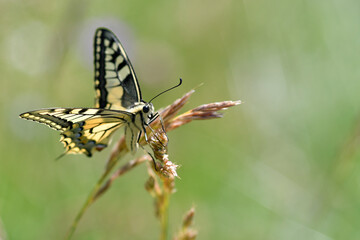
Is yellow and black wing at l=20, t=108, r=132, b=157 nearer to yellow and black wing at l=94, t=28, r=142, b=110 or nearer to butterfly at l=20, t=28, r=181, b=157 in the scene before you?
butterfly at l=20, t=28, r=181, b=157

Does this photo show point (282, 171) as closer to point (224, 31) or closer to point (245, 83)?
point (245, 83)

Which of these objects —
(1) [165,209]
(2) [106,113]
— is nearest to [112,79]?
(2) [106,113]

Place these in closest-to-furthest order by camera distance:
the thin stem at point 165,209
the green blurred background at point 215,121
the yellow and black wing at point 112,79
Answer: the thin stem at point 165,209 < the yellow and black wing at point 112,79 < the green blurred background at point 215,121

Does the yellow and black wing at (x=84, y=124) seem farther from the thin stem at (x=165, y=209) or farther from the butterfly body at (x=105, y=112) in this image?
the thin stem at (x=165, y=209)

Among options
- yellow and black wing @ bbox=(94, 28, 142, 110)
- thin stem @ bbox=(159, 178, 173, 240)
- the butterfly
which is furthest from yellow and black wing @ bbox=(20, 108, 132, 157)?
thin stem @ bbox=(159, 178, 173, 240)

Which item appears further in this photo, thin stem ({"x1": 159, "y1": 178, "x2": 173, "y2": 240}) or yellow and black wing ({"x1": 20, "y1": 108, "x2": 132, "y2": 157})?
yellow and black wing ({"x1": 20, "y1": 108, "x2": 132, "y2": 157})

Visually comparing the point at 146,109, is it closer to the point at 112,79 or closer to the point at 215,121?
the point at 112,79

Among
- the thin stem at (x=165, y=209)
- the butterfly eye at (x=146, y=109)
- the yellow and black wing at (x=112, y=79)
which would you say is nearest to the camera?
the thin stem at (x=165, y=209)

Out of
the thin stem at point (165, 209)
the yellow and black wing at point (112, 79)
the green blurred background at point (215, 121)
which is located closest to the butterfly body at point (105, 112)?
the yellow and black wing at point (112, 79)
